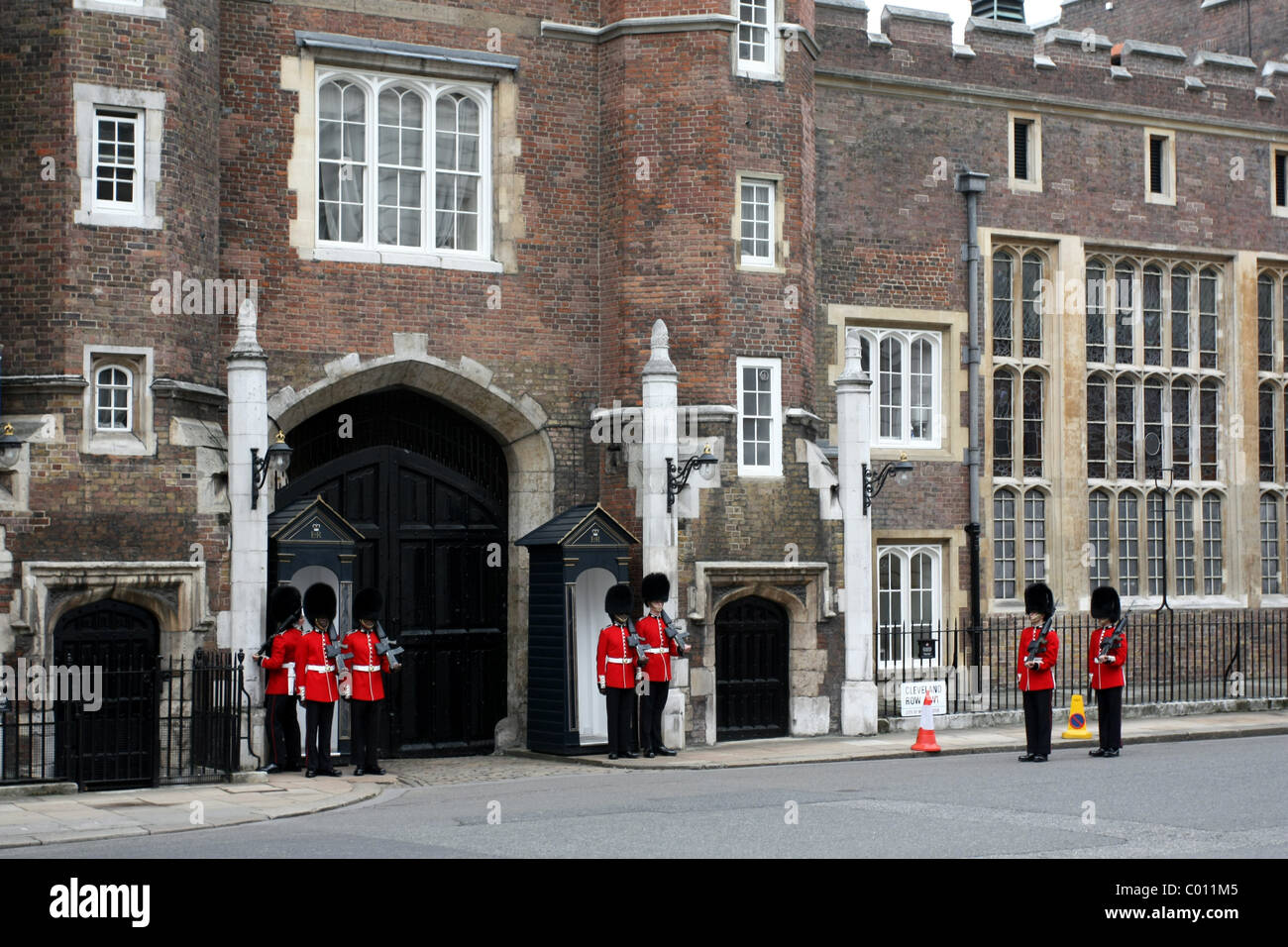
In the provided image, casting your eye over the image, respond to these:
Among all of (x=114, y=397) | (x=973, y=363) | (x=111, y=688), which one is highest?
(x=973, y=363)

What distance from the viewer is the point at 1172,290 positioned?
26922 millimetres

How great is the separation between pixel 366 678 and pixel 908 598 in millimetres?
8550

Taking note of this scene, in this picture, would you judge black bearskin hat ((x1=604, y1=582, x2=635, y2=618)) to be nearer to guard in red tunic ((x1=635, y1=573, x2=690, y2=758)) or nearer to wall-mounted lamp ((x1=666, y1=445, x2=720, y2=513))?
guard in red tunic ((x1=635, y1=573, x2=690, y2=758))

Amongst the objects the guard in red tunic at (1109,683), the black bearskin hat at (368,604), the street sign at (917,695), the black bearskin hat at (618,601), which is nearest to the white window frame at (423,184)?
the black bearskin hat at (368,604)

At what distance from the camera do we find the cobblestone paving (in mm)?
18578

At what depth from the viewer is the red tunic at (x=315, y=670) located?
721 inches

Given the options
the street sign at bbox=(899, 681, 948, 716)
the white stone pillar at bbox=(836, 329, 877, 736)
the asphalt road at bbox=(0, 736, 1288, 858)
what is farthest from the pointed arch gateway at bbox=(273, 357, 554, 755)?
the street sign at bbox=(899, 681, 948, 716)

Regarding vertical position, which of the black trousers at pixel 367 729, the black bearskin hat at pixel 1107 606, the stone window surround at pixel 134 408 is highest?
the stone window surround at pixel 134 408

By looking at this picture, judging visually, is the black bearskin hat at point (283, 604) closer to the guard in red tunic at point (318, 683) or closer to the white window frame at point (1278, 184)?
the guard in red tunic at point (318, 683)

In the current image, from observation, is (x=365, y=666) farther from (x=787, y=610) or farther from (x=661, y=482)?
(x=787, y=610)

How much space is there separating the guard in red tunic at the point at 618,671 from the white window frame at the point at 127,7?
769cm

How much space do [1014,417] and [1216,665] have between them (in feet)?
16.1

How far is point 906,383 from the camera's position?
972 inches

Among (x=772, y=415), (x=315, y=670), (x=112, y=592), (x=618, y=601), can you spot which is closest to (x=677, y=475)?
(x=772, y=415)
